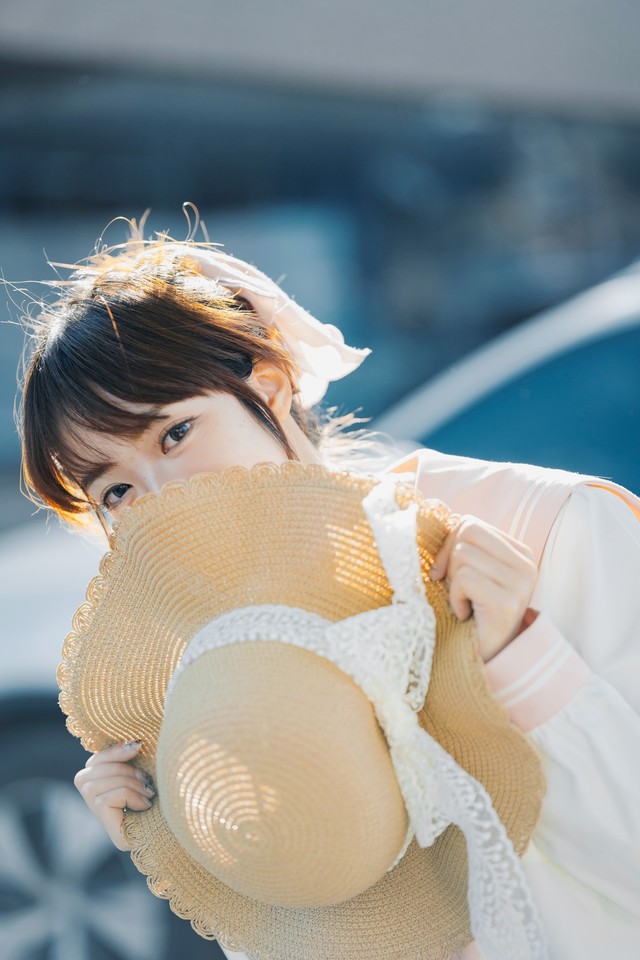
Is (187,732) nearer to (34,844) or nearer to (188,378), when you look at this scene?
(188,378)

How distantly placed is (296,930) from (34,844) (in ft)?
4.21

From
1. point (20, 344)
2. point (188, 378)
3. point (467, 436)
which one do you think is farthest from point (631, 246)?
point (188, 378)

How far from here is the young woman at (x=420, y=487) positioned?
37.5 inches

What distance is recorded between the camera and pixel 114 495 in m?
1.29

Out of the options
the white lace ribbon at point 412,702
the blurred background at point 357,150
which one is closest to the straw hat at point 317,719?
the white lace ribbon at point 412,702

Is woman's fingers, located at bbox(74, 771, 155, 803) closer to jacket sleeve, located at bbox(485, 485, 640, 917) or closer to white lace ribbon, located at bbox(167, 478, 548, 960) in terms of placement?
white lace ribbon, located at bbox(167, 478, 548, 960)

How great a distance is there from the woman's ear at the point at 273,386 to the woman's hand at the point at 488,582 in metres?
0.44

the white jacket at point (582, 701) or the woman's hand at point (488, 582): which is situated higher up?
the woman's hand at point (488, 582)

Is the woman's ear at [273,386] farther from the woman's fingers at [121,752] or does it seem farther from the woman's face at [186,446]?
the woman's fingers at [121,752]

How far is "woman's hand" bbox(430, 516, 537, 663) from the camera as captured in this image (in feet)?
3.12

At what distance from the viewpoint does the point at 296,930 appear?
1.07m

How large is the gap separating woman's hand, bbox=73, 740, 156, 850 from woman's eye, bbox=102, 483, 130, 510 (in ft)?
0.94

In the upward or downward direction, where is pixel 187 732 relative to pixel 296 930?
upward

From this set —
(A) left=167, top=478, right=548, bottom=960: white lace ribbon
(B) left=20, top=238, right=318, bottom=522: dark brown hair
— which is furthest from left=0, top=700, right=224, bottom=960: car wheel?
(A) left=167, top=478, right=548, bottom=960: white lace ribbon
